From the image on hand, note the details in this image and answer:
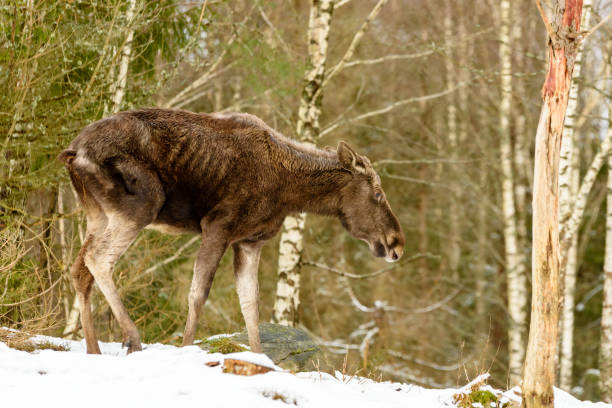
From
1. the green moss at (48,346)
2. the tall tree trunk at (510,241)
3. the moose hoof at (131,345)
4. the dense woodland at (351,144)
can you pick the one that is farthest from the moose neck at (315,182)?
the tall tree trunk at (510,241)

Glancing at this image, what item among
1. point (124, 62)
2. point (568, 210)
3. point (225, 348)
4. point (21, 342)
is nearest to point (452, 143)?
point (568, 210)

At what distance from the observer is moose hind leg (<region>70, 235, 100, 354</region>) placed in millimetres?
6312

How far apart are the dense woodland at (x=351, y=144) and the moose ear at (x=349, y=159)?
2.26 metres

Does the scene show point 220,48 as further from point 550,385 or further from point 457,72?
point 457,72

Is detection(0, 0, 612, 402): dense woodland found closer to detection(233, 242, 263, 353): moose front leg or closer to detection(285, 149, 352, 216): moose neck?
A: detection(233, 242, 263, 353): moose front leg

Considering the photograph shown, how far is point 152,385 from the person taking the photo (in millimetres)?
4582

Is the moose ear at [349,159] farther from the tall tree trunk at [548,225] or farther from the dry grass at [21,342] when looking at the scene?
the dry grass at [21,342]

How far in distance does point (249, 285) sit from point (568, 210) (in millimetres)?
7667

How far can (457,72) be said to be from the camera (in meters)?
21.6

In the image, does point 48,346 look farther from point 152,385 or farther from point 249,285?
point 152,385

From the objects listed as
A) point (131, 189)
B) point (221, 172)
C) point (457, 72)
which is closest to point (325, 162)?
point (221, 172)

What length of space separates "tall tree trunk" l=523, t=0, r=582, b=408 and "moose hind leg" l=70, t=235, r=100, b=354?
3.84m

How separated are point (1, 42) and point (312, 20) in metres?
5.37

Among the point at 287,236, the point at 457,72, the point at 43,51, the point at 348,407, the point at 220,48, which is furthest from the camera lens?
the point at 457,72
